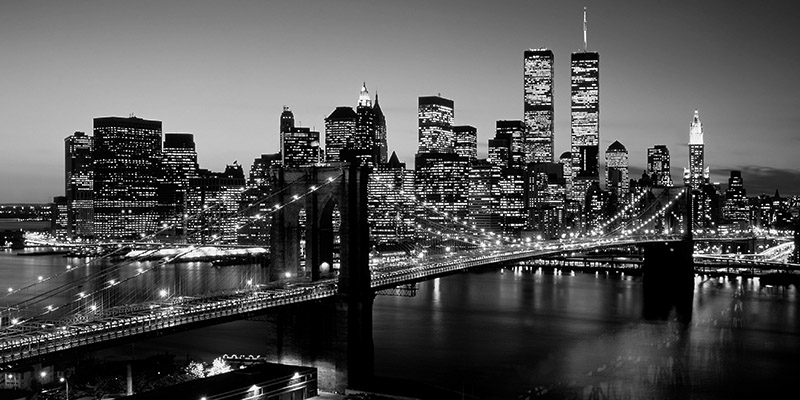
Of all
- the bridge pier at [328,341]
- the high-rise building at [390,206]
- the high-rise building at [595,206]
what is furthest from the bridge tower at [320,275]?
the high-rise building at [595,206]

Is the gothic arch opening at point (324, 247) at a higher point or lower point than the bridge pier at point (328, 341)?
higher

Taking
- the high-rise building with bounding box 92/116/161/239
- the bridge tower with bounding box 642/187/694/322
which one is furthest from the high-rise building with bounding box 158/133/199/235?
the bridge tower with bounding box 642/187/694/322

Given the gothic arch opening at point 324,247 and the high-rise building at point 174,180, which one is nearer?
the gothic arch opening at point 324,247

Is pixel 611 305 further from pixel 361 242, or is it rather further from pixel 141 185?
pixel 141 185

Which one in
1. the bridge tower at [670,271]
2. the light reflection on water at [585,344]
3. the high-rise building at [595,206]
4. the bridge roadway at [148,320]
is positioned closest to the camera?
the bridge roadway at [148,320]

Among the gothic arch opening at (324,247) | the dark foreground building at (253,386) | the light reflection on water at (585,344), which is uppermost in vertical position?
the gothic arch opening at (324,247)

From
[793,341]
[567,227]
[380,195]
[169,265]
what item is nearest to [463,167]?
[567,227]

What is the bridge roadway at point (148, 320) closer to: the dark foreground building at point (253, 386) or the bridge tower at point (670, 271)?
the dark foreground building at point (253, 386)

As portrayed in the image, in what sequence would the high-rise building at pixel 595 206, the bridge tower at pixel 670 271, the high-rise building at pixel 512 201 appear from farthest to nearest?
the high-rise building at pixel 595 206 → the high-rise building at pixel 512 201 → the bridge tower at pixel 670 271

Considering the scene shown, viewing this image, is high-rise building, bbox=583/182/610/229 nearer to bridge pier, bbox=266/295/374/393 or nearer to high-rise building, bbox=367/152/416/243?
high-rise building, bbox=367/152/416/243
